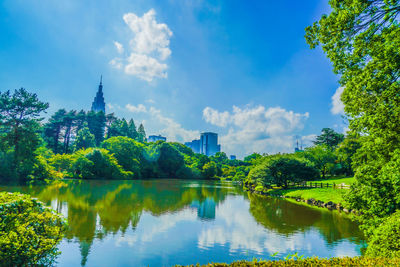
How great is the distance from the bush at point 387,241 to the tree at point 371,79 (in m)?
1.52

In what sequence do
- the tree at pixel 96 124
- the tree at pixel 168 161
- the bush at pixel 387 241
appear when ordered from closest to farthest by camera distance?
the bush at pixel 387 241, the tree at pixel 168 161, the tree at pixel 96 124

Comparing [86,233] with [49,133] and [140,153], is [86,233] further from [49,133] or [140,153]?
[49,133]

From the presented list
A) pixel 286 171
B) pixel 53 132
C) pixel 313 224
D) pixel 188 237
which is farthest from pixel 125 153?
pixel 313 224

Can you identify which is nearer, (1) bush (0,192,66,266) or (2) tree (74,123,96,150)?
(1) bush (0,192,66,266)

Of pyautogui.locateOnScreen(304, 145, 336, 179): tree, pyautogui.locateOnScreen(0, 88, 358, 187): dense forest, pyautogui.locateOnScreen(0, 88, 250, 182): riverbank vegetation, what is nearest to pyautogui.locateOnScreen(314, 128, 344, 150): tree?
pyautogui.locateOnScreen(0, 88, 358, 187): dense forest

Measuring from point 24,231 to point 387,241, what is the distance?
10048 mm

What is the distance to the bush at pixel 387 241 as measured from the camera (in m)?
6.38

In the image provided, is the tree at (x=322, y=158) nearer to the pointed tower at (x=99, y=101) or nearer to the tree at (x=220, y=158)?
A: the tree at (x=220, y=158)

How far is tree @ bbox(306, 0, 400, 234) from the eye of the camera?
796 centimetres

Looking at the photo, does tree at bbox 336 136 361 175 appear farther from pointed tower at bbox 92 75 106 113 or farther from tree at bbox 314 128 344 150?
pointed tower at bbox 92 75 106 113

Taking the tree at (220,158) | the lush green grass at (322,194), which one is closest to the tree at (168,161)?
the lush green grass at (322,194)

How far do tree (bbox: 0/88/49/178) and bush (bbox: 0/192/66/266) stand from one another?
3493 centimetres

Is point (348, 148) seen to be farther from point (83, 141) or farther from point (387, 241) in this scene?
point (83, 141)

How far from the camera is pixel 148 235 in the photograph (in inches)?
469
